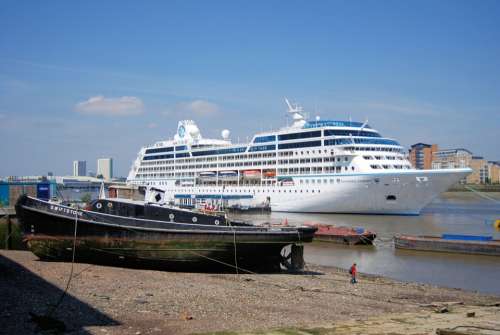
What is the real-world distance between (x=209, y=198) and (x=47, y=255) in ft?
144

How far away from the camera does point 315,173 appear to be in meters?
51.1

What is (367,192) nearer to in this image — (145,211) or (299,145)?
(299,145)

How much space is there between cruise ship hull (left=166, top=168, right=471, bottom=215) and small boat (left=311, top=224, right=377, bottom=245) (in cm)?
1521

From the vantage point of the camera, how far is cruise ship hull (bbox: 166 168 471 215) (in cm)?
4609

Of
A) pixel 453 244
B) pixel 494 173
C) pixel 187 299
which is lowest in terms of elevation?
pixel 453 244

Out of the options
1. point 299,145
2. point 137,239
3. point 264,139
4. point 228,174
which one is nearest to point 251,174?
point 264,139

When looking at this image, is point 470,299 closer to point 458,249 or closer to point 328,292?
point 328,292

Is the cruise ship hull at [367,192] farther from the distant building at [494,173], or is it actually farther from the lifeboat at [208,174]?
the distant building at [494,173]

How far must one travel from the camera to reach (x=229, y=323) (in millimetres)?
10898

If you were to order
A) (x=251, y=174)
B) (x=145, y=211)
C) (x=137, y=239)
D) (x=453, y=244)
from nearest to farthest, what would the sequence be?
(x=137, y=239)
(x=145, y=211)
(x=453, y=244)
(x=251, y=174)

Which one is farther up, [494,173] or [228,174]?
[494,173]

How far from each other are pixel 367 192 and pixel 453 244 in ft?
65.5

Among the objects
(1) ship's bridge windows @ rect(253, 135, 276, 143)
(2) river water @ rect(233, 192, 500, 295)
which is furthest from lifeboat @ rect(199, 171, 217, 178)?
(2) river water @ rect(233, 192, 500, 295)

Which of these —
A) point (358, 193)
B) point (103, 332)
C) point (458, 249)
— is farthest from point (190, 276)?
point (358, 193)
